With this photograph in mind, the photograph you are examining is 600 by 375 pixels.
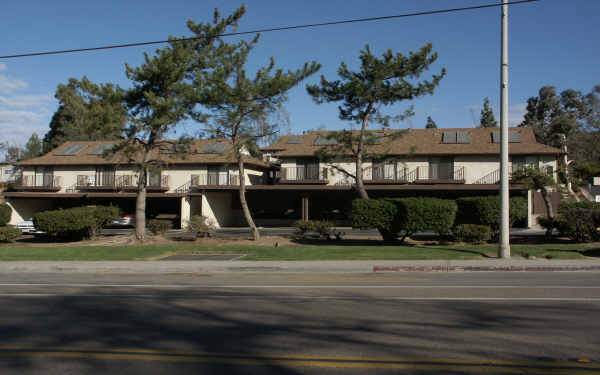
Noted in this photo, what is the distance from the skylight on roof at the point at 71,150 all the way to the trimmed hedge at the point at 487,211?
3633 cm

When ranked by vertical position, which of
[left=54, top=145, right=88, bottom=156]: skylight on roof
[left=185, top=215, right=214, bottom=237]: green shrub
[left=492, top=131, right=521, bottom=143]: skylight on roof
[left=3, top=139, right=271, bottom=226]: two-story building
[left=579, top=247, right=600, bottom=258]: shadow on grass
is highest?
[left=492, top=131, right=521, bottom=143]: skylight on roof

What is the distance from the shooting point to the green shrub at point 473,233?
64.7ft

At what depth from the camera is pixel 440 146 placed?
3734cm

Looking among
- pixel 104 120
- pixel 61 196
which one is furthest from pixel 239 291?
pixel 61 196

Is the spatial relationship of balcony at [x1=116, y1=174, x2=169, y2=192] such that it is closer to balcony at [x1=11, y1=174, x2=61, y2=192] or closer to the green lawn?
balcony at [x1=11, y1=174, x2=61, y2=192]

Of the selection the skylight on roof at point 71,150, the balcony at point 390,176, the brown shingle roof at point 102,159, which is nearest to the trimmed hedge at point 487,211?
the balcony at point 390,176

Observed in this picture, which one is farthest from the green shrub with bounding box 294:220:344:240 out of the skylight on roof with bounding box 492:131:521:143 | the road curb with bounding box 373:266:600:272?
the skylight on roof with bounding box 492:131:521:143

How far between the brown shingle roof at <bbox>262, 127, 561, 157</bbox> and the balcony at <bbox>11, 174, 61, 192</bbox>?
18720 millimetres

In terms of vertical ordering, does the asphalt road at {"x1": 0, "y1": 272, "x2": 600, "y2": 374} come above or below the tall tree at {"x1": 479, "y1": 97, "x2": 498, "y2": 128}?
below

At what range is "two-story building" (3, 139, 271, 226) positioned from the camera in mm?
39094

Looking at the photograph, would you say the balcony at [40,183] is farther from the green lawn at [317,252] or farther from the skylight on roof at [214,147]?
the green lawn at [317,252]

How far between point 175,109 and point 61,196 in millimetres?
23041

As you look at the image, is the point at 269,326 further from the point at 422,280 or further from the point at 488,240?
the point at 488,240

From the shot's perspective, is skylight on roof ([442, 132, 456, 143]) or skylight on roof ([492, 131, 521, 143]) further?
skylight on roof ([442, 132, 456, 143])
